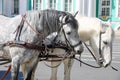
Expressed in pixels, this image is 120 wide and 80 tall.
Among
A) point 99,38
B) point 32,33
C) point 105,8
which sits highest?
point 105,8

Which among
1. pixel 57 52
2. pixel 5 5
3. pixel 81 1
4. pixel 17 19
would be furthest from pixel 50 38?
pixel 5 5

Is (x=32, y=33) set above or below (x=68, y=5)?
below

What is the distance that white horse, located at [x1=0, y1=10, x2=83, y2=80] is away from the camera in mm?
5176

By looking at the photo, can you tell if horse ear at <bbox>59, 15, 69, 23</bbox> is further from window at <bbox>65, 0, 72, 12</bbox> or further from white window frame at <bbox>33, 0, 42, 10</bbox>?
white window frame at <bbox>33, 0, 42, 10</bbox>

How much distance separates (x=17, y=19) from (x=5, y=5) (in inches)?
1253

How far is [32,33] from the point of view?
5230 mm

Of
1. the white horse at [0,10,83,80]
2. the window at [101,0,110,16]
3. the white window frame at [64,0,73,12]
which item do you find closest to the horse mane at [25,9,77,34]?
the white horse at [0,10,83,80]

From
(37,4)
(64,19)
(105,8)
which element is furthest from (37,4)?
(64,19)

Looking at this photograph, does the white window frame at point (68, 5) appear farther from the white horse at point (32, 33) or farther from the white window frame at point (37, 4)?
the white horse at point (32, 33)

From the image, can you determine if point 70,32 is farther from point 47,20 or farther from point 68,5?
point 68,5

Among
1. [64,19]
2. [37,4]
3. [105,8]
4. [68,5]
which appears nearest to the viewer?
[64,19]

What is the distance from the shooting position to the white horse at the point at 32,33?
5.18m

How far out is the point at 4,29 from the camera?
5.38 metres

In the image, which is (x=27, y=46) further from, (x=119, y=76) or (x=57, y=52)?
(x=119, y=76)
